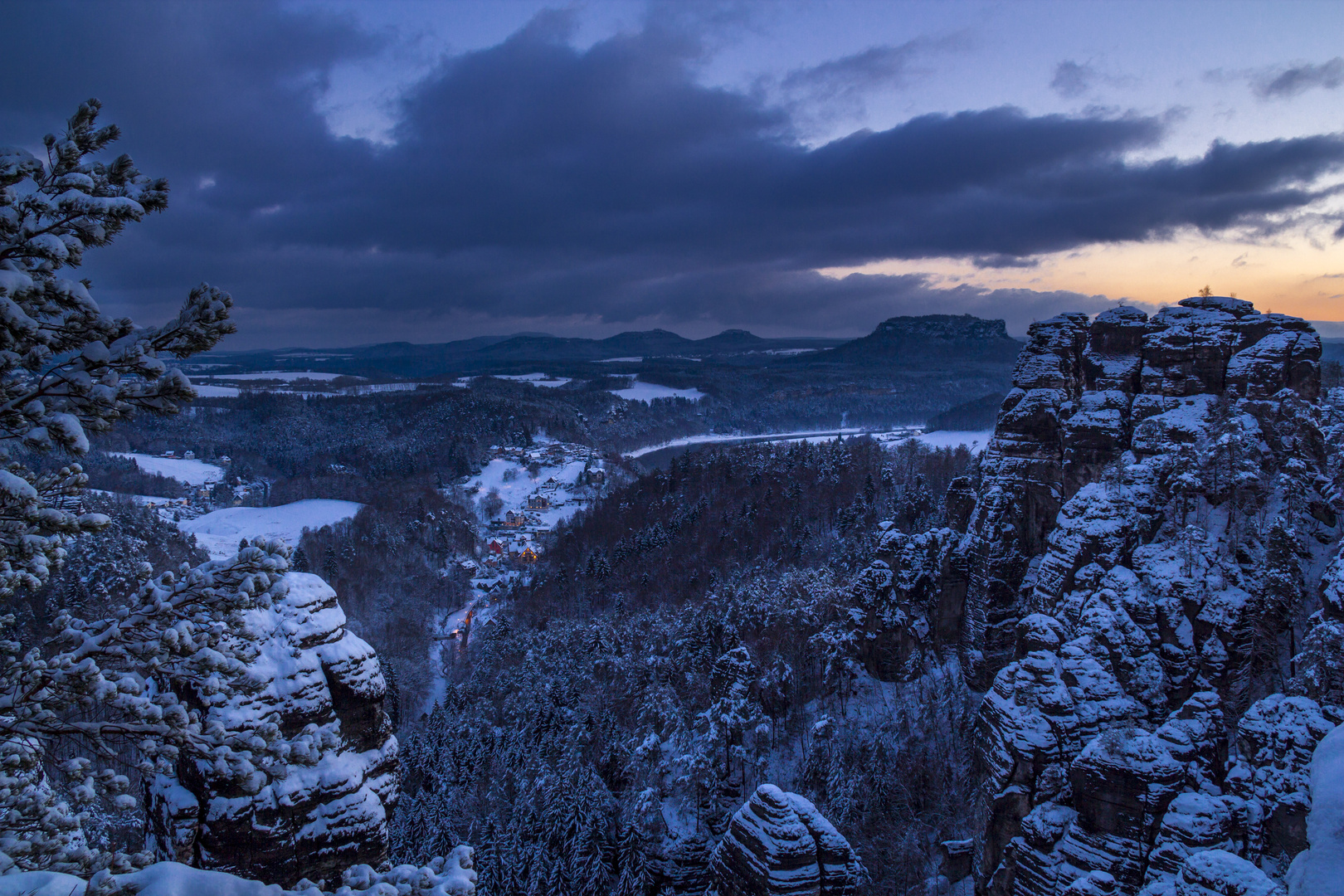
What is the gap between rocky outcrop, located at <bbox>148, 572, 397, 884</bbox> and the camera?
1168 cm

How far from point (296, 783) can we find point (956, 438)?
489ft

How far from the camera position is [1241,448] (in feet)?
89.8

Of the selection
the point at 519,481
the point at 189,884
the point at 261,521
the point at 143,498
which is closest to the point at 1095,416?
the point at 189,884

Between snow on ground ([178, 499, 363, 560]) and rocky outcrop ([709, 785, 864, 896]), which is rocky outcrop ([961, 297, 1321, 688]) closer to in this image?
rocky outcrop ([709, 785, 864, 896])

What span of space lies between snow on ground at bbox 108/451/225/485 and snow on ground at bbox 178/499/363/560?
36640mm

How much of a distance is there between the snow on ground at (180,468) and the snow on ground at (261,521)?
120 ft

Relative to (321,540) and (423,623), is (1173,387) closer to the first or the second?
(423,623)

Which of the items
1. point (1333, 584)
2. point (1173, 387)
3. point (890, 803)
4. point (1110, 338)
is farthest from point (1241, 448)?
point (890, 803)

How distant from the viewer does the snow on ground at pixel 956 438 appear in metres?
130

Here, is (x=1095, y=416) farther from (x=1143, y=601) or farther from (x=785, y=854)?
(x=785, y=854)

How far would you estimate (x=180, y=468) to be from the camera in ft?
526

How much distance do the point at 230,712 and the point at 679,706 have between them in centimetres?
2674

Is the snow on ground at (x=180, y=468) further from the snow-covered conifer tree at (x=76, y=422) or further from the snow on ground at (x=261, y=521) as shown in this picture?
the snow-covered conifer tree at (x=76, y=422)

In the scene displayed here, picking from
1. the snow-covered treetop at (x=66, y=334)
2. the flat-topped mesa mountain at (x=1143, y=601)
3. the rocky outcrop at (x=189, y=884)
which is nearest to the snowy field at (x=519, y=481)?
the flat-topped mesa mountain at (x=1143, y=601)
